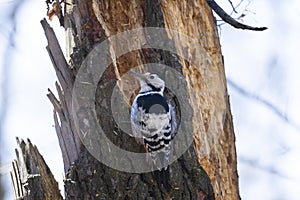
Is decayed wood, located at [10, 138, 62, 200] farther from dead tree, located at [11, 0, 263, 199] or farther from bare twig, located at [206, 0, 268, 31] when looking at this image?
bare twig, located at [206, 0, 268, 31]

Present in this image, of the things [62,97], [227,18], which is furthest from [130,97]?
[227,18]

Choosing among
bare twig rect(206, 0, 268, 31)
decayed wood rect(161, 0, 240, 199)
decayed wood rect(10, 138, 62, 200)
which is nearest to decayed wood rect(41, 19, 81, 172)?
decayed wood rect(10, 138, 62, 200)

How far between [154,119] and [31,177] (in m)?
0.81

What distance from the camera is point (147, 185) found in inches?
159

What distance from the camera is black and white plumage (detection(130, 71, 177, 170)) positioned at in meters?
4.18

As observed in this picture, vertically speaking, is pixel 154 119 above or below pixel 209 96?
below

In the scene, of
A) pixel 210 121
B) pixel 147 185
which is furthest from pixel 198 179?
pixel 210 121

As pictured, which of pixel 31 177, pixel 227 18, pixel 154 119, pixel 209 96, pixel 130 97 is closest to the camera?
pixel 31 177

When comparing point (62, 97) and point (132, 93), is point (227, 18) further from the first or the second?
point (62, 97)

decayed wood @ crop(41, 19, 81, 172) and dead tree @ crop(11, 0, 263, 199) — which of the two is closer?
dead tree @ crop(11, 0, 263, 199)

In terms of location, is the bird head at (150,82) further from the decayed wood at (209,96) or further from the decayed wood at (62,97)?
the decayed wood at (62,97)

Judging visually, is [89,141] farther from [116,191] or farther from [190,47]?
[190,47]

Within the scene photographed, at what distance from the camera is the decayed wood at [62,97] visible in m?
4.21

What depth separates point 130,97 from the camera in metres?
4.48
